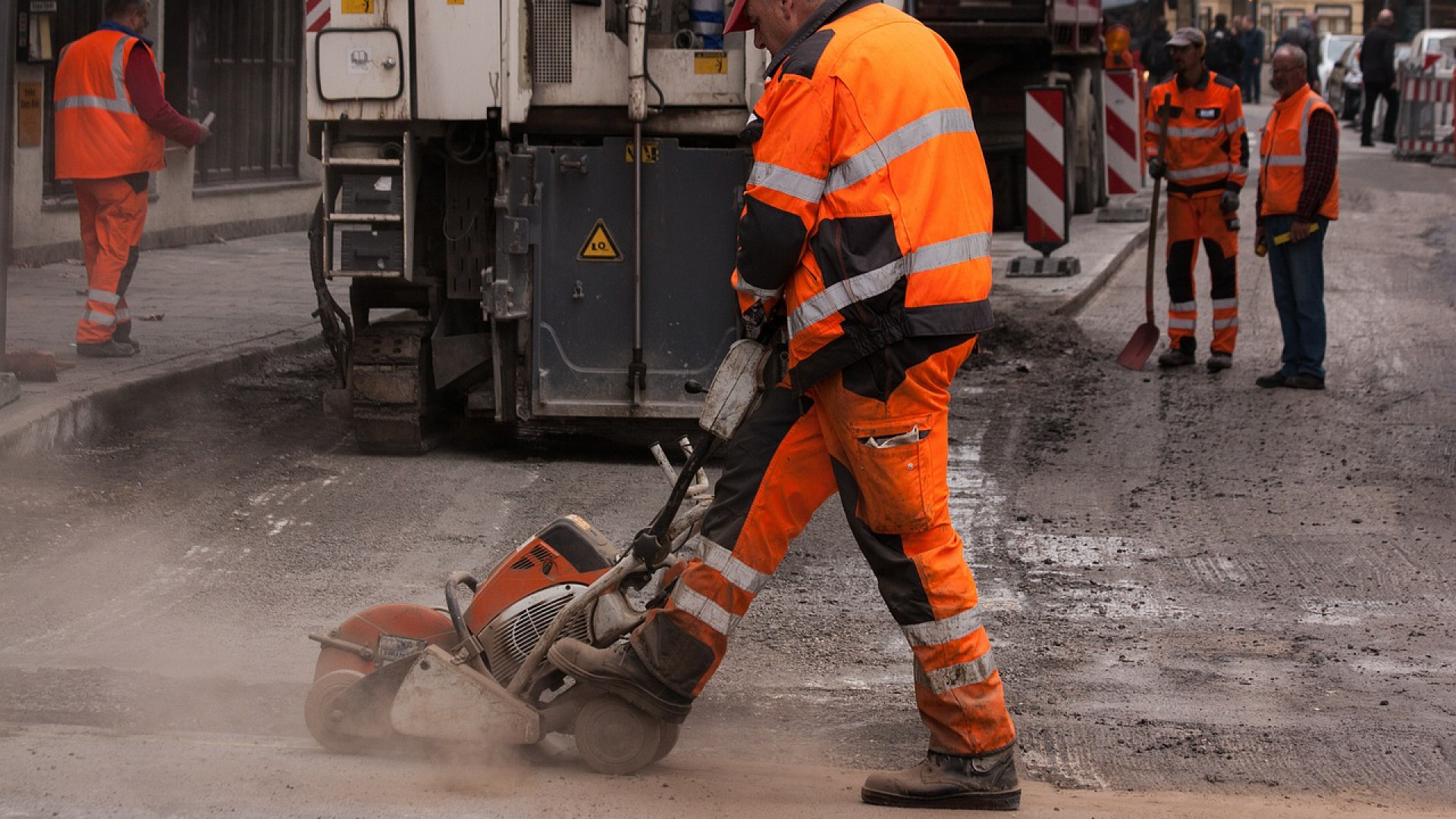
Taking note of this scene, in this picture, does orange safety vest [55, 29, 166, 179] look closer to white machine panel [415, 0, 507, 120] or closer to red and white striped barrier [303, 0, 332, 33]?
red and white striped barrier [303, 0, 332, 33]

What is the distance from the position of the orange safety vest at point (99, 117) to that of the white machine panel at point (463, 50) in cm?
296

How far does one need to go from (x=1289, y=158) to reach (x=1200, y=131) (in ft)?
2.27

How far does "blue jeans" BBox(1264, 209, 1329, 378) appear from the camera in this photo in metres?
9.26

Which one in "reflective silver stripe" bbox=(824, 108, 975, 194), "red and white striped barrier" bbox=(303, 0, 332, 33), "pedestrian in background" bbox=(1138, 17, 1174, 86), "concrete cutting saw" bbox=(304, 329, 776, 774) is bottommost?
"concrete cutting saw" bbox=(304, 329, 776, 774)

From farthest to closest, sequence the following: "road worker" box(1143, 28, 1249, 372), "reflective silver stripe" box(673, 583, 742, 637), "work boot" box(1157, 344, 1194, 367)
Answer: "work boot" box(1157, 344, 1194, 367)
"road worker" box(1143, 28, 1249, 372)
"reflective silver stripe" box(673, 583, 742, 637)

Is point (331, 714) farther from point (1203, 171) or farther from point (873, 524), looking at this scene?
point (1203, 171)

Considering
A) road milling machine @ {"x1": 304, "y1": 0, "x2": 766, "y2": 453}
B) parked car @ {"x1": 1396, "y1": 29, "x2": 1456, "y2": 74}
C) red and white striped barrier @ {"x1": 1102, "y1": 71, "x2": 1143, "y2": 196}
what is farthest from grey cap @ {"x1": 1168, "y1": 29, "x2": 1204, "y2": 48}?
parked car @ {"x1": 1396, "y1": 29, "x2": 1456, "y2": 74}

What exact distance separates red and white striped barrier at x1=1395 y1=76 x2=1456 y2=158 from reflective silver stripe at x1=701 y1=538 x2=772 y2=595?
22.5 meters

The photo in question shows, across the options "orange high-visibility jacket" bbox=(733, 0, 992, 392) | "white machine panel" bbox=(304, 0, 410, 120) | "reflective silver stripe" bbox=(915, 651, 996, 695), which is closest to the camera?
"orange high-visibility jacket" bbox=(733, 0, 992, 392)

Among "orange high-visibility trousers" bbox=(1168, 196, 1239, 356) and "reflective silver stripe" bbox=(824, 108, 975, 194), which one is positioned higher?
"reflective silver stripe" bbox=(824, 108, 975, 194)

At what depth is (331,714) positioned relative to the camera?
400 centimetres

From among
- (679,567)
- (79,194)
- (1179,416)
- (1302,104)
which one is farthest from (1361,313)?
(679,567)

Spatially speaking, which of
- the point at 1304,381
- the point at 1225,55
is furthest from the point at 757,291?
the point at 1225,55

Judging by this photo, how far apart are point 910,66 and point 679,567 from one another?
50.1 inches
